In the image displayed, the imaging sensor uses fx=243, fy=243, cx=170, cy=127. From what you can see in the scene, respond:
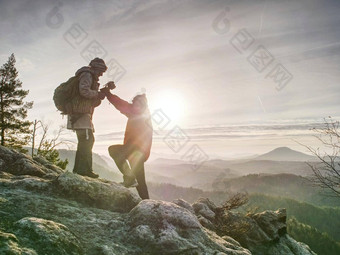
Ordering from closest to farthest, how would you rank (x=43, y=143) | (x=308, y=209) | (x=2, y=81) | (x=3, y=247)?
(x=3, y=247)
(x=2, y=81)
(x=43, y=143)
(x=308, y=209)

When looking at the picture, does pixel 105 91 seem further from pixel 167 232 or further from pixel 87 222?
pixel 167 232

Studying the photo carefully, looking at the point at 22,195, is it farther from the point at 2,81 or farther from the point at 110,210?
the point at 2,81

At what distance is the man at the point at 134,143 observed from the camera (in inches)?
271

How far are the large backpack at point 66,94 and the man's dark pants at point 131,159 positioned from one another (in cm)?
167

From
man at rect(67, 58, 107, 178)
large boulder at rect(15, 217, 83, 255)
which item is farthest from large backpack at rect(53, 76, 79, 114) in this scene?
large boulder at rect(15, 217, 83, 255)

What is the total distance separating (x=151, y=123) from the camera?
7320 millimetres

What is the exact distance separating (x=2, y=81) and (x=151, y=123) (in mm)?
33965

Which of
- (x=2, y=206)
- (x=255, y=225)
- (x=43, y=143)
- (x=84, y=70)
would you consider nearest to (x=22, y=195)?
(x=2, y=206)

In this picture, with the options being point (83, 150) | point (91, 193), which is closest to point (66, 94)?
point (83, 150)

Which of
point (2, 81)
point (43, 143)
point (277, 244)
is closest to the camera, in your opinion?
point (277, 244)

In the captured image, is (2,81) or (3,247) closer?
(3,247)

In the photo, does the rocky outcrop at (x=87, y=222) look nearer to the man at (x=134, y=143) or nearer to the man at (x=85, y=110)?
the man at (x=134, y=143)

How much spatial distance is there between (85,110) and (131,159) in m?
1.88

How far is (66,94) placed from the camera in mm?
6602
